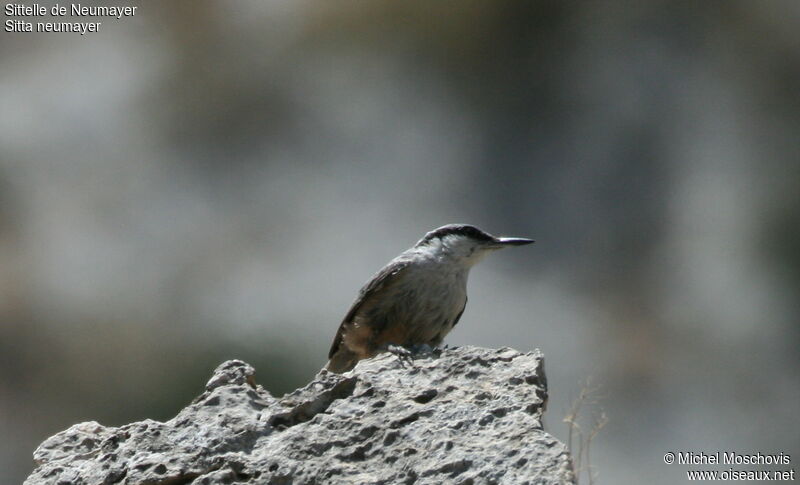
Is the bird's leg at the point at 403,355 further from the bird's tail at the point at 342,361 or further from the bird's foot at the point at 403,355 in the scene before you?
the bird's tail at the point at 342,361

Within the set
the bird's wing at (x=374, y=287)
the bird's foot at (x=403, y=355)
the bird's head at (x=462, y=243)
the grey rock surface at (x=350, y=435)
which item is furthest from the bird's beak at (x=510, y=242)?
the grey rock surface at (x=350, y=435)

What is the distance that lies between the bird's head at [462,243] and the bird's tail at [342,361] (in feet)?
2.42

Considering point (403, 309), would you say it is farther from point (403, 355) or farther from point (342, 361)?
point (403, 355)

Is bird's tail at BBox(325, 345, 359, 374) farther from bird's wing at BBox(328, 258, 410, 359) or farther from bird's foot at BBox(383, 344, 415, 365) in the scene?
bird's foot at BBox(383, 344, 415, 365)

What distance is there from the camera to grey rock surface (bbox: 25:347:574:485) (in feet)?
12.1

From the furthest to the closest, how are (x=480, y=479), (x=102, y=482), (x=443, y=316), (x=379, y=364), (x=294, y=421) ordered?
1. (x=443, y=316)
2. (x=379, y=364)
3. (x=294, y=421)
4. (x=102, y=482)
5. (x=480, y=479)

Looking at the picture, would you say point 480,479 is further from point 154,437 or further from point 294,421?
point 154,437

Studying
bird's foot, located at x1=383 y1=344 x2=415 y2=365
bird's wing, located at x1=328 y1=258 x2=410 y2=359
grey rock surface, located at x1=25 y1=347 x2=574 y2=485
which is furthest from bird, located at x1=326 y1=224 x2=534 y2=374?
grey rock surface, located at x1=25 y1=347 x2=574 y2=485

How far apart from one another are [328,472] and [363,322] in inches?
93.8

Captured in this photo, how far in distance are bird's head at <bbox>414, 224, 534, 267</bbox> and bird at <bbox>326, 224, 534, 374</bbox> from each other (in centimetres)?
5

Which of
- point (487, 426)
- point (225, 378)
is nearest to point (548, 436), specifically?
point (487, 426)

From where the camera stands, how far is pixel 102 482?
385cm

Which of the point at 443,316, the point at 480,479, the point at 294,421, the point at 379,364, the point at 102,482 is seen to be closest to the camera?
the point at 480,479

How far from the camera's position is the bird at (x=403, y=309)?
6.02 m
